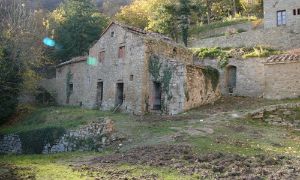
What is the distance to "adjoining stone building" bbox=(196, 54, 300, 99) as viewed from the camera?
26.6m

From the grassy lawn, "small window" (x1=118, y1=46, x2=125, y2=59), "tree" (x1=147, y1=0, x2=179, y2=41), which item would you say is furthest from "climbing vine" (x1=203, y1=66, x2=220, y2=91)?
"tree" (x1=147, y1=0, x2=179, y2=41)

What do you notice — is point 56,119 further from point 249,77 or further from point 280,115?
point 249,77

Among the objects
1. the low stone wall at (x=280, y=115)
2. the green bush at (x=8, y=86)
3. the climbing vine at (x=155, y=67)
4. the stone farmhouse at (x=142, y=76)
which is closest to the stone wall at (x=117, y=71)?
the stone farmhouse at (x=142, y=76)

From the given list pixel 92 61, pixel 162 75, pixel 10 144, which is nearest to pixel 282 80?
pixel 162 75

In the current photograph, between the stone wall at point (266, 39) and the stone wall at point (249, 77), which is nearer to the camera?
the stone wall at point (249, 77)

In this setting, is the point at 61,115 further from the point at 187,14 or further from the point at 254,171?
the point at 187,14

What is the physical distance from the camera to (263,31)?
3550cm

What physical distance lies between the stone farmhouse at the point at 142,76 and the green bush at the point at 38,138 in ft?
19.5

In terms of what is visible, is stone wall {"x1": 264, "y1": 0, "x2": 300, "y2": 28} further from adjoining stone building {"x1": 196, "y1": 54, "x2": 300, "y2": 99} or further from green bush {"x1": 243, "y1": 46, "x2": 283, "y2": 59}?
adjoining stone building {"x1": 196, "y1": 54, "x2": 300, "y2": 99}

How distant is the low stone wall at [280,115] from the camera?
21.0 m

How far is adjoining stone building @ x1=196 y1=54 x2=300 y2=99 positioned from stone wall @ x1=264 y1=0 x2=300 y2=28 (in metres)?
7.29

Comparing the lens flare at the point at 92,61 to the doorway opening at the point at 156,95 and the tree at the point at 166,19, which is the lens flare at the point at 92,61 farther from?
the tree at the point at 166,19

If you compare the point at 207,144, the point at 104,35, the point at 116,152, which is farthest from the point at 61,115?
the point at 207,144

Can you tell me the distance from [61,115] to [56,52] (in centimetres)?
1671
